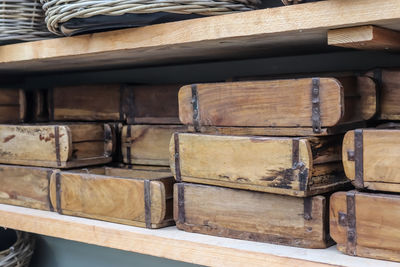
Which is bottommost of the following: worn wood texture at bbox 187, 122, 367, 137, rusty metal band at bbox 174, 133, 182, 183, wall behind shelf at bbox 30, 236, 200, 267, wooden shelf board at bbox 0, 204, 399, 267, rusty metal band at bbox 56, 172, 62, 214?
wall behind shelf at bbox 30, 236, 200, 267

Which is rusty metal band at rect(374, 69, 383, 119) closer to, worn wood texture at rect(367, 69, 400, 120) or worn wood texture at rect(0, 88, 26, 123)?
worn wood texture at rect(367, 69, 400, 120)

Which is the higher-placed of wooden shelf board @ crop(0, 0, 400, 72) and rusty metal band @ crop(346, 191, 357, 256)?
wooden shelf board @ crop(0, 0, 400, 72)

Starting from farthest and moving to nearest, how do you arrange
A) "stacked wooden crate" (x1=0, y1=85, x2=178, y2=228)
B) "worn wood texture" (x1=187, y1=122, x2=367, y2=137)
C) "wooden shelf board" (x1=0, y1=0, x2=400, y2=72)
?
"stacked wooden crate" (x1=0, y1=85, x2=178, y2=228) < "worn wood texture" (x1=187, y1=122, x2=367, y2=137) < "wooden shelf board" (x1=0, y1=0, x2=400, y2=72)

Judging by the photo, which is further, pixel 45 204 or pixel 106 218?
pixel 45 204

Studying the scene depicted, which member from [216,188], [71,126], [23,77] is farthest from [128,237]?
[23,77]

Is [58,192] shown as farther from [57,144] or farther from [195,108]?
[195,108]

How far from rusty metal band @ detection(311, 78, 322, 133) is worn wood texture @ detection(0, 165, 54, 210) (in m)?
0.62

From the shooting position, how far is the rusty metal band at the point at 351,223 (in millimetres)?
779

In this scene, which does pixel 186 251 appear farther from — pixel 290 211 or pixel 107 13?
pixel 107 13

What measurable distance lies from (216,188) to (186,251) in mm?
118

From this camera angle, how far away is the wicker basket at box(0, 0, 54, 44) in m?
1.15

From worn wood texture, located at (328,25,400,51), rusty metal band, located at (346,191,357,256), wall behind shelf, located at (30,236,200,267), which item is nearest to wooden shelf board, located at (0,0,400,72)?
worn wood texture, located at (328,25,400,51)

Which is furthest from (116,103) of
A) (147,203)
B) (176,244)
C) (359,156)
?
(359,156)

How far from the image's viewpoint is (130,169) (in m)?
1.24
